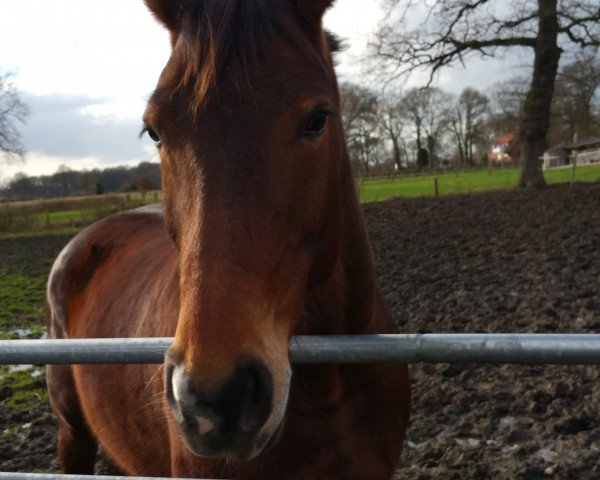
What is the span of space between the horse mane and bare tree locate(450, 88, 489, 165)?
57.2 m

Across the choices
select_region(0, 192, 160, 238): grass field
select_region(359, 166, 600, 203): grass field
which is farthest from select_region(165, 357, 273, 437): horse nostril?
select_region(0, 192, 160, 238): grass field

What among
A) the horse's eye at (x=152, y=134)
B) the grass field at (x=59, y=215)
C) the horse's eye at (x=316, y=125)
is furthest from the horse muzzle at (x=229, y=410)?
the grass field at (x=59, y=215)

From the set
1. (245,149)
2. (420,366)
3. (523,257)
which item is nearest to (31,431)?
(420,366)

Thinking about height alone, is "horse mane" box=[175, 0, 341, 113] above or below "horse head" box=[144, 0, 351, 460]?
above

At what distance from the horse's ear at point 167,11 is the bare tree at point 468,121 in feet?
187

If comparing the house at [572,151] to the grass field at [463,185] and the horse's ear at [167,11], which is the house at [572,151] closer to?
the grass field at [463,185]

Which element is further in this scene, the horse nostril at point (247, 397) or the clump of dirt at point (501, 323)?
the clump of dirt at point (501, 323)

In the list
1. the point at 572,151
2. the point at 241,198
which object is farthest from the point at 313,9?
the point at 572,151

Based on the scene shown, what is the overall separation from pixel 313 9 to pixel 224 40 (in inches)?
17.5

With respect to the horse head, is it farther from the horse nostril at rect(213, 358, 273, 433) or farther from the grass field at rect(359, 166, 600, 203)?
the grass field at rect(359, 166, 600, 203)

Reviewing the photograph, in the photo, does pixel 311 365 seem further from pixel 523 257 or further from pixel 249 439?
pixel 523 257

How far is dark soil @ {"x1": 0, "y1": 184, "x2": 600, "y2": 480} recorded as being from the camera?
385 centimetres

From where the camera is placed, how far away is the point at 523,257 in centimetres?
905

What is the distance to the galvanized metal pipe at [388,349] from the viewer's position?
1.41 m
